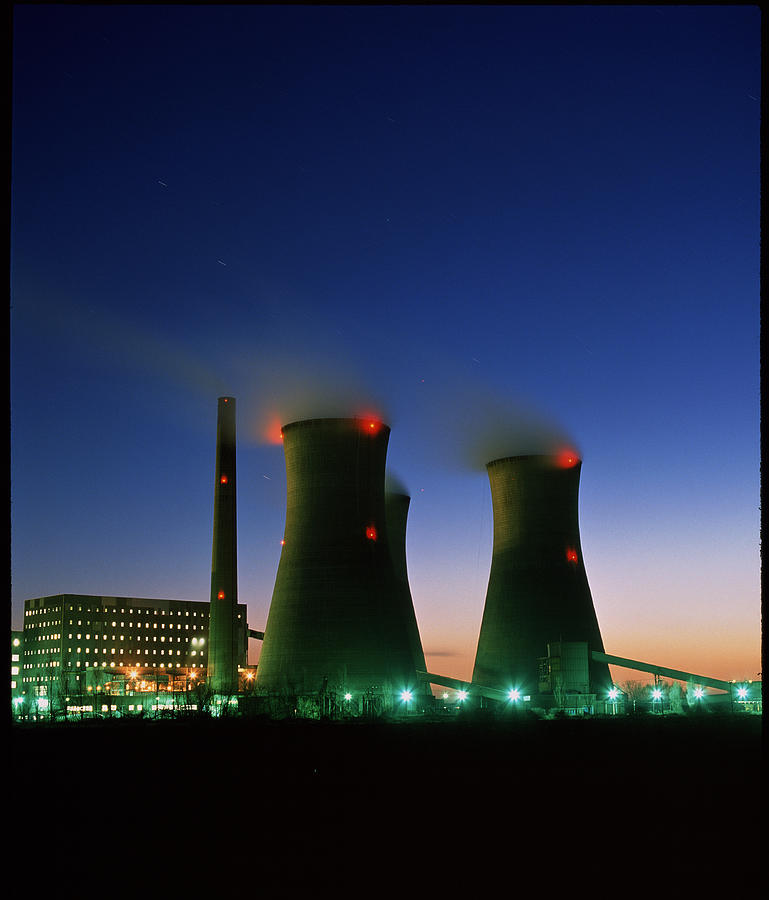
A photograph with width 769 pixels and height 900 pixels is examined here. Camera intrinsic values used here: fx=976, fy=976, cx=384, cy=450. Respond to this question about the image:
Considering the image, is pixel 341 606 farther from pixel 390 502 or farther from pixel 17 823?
pixel 17 823

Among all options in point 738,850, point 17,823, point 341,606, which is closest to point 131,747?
point 341,606

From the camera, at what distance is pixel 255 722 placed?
42375mm

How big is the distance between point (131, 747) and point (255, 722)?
1283 cm

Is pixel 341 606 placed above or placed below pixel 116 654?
above

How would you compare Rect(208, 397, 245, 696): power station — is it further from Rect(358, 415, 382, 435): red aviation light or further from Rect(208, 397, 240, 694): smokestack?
Rect(358, 415, 382, 435): red aviation light

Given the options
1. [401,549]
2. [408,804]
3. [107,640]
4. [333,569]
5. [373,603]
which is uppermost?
[401,549]

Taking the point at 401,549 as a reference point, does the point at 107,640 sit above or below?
below

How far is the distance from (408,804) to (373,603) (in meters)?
24.5

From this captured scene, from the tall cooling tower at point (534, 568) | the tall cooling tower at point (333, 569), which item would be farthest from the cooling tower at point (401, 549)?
the tall cooling tower at point (333, 569)

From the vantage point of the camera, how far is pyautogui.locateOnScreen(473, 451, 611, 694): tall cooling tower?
45.2m

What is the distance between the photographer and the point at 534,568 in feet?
149

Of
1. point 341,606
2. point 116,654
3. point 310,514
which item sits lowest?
point 116,654

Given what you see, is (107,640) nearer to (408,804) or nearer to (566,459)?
(566,459)

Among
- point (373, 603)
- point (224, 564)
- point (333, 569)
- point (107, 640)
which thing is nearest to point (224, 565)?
point (224, 564)
